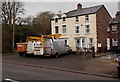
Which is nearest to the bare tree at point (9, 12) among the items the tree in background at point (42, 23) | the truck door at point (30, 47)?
the tree in background at point (42, 23)

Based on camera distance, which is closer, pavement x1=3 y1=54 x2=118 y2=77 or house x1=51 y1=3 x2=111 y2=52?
pavement x1=3 y1=54 x2=118 y2=77

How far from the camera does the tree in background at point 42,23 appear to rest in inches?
1906

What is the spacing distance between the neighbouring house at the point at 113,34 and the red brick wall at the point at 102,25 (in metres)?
1.04

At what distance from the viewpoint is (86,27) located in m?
30.3

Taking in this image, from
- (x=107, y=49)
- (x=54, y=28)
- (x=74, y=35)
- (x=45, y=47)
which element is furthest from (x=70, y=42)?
(x=45, y=47)

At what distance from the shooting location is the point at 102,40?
101 feet

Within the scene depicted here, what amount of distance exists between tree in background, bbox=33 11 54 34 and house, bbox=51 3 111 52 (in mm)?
14833

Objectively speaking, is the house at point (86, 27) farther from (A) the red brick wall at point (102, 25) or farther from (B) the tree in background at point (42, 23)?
(B) the tree in background at point (42, 23)

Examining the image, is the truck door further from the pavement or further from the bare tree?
the bare tree

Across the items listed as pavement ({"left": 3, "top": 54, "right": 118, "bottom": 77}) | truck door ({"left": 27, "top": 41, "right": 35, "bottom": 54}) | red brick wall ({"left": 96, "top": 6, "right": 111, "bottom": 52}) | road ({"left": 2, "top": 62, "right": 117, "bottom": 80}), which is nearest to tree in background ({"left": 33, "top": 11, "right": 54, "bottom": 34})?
red brick wall ({"left": 96, "top": 6, "right": 111, "bottom": 52})

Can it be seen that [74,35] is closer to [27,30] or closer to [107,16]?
[107,16]

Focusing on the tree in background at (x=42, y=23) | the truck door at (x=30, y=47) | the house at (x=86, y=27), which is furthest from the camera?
the tree in background at (x=42, y=23)

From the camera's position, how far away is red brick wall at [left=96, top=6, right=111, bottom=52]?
29.6 metres

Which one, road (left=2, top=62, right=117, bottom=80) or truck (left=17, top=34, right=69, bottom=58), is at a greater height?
truck (left=17, top=34, right=69, bottom=58)
